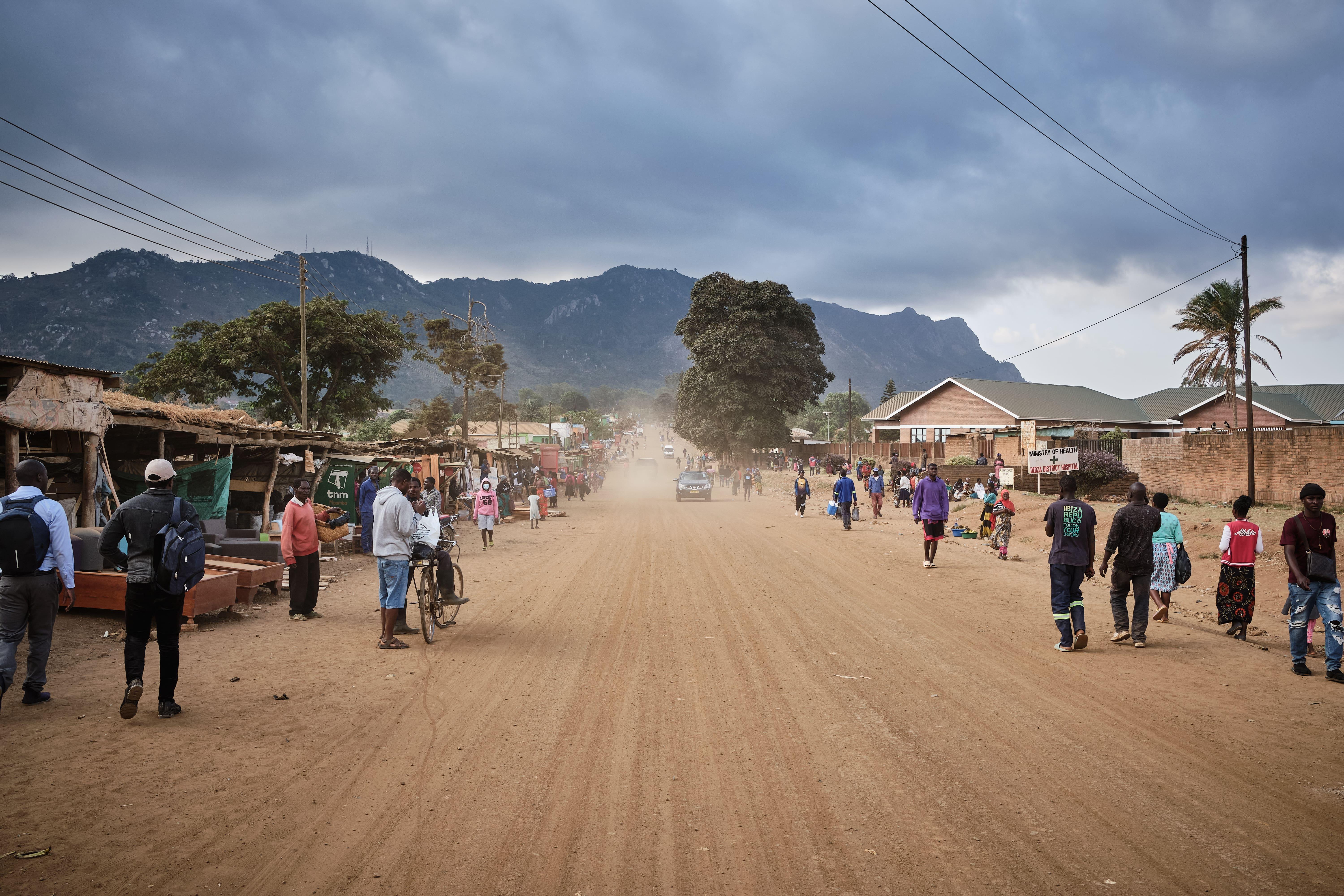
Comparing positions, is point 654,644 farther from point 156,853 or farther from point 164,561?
point 156,853

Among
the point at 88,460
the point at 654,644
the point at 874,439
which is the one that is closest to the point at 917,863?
the point at 654,644

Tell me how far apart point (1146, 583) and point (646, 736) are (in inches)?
245

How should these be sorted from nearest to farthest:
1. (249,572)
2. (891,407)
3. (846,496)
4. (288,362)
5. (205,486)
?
(249,572), (205,486), (846,496), (288,362), (891,407)

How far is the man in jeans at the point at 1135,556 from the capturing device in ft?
27.3

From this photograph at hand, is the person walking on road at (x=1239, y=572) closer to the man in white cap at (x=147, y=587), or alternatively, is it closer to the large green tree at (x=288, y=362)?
the man in white cap at (x=147, y=587)

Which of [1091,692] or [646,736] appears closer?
[646,736]

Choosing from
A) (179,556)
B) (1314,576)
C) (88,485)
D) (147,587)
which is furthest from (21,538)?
(1314,576)

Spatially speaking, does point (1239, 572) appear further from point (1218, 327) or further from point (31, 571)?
point (1218, 327)

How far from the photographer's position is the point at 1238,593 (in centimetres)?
884

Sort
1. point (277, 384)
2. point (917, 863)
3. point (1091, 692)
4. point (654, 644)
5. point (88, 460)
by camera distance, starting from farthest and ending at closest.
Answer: point (277, 384)
point (88, 460)
point (654, 644)
point (1091, 692)
point (917, 863)

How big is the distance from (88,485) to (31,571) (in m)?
6.29

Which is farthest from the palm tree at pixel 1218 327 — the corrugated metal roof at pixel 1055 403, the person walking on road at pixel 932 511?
the person walking on road at pixel 932 511

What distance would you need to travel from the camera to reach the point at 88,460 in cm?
1116

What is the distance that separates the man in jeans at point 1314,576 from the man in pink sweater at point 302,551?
10650mm
